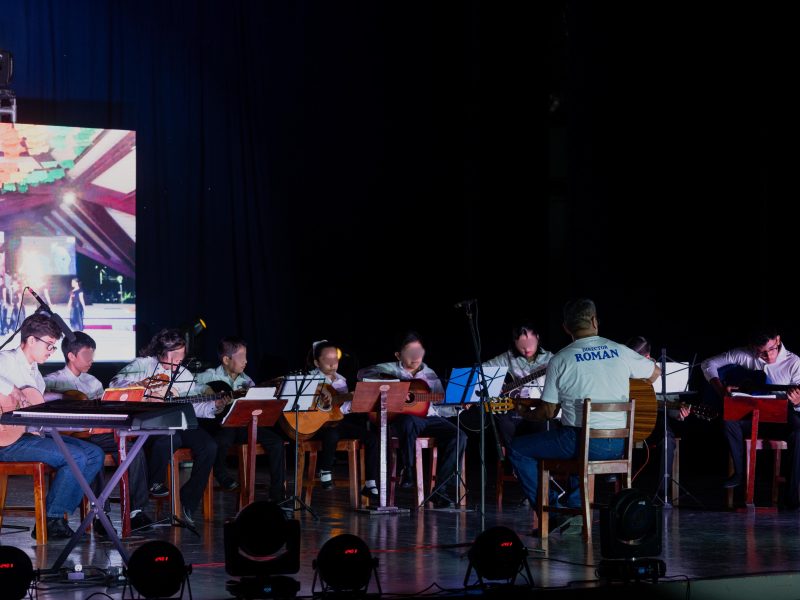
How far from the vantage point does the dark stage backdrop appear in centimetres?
895

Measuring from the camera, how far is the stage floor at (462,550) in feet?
16.0

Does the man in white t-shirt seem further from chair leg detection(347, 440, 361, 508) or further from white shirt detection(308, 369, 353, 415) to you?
white shirt detection(308, 369, 353, 415)

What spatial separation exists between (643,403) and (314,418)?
6.82ft

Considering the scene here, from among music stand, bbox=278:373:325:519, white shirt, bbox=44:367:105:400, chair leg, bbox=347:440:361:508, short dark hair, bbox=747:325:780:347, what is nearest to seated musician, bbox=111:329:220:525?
white shirt, bbox=44:367:105:400

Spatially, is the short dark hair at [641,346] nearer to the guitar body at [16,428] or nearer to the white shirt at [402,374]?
the white shirt at [402,374]

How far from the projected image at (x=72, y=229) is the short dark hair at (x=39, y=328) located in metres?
2.36

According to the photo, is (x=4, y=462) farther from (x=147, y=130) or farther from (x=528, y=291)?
(x=528, y=291)

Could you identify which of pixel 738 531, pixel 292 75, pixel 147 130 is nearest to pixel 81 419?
pixel 738 531

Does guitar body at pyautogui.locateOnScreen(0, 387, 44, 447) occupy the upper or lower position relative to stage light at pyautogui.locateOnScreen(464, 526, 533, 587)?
upper

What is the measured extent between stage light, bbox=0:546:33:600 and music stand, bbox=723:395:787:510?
15.6ft

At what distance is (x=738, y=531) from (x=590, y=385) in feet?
4.20

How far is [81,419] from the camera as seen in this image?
191 inches

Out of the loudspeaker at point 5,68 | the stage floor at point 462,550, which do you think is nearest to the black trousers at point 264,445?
the stage floor at point 462,550

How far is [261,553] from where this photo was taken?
4.28 meters
